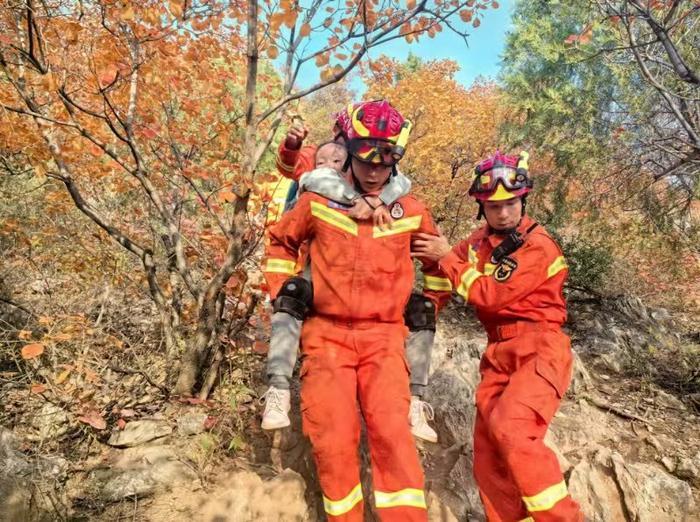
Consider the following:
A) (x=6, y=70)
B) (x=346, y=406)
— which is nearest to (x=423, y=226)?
(x=346, y=406)

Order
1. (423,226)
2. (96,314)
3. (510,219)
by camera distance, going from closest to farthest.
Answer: (423,226) < (510,219) < (96,314)

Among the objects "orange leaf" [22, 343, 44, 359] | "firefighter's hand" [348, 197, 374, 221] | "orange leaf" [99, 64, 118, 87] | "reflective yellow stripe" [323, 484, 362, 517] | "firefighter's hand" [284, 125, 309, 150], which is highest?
Result: "orange leaf" [99, 64, 118, 87]

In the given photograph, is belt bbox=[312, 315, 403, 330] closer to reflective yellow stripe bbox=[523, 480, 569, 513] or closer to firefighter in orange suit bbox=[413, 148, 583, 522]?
firefighter in orange suit bbox=[413, 148, 583, 522]

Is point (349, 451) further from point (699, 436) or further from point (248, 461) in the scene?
point (699, 436)

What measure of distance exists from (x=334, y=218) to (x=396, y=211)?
0.43 metres

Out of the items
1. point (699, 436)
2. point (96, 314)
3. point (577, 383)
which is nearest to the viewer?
point (699, 436)

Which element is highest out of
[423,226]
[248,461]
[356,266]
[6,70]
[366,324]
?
[6,70]

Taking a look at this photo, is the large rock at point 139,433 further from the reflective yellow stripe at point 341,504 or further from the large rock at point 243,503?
the reflective yellow stripe at point 341,504

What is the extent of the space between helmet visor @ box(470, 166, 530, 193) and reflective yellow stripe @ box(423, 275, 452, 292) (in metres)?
0.73

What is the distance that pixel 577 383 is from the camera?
221 inches

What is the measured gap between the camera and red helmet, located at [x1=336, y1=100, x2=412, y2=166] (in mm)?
2941

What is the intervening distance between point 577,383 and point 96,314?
565 centimetres

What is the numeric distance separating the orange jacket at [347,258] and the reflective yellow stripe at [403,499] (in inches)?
39.9

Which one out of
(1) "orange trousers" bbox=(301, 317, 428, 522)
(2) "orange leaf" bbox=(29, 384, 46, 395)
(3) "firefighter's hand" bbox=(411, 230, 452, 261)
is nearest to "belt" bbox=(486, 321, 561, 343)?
(3) "firefighter's hand" bbox=(411, 230, 452, 261)
